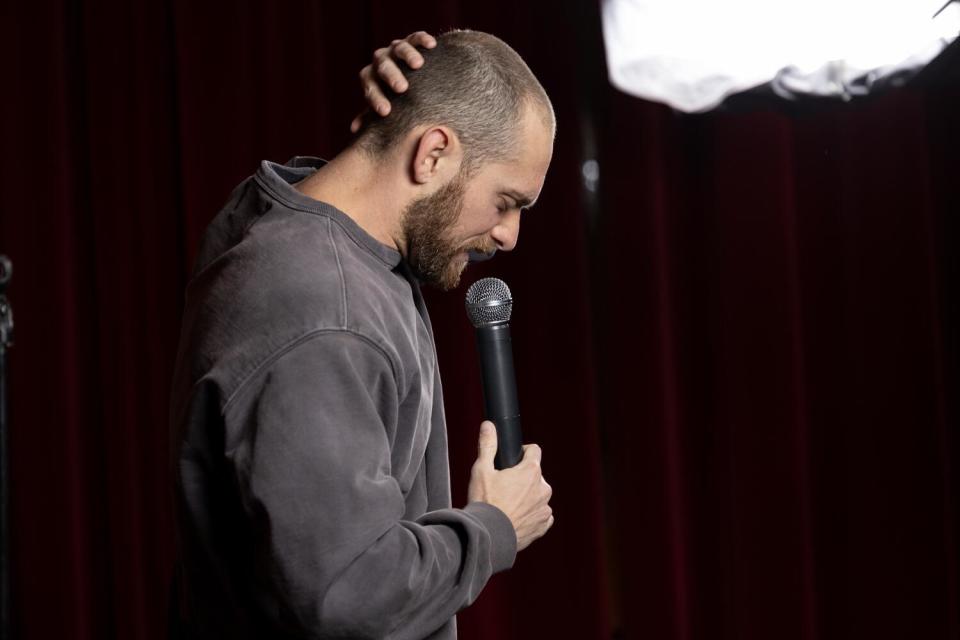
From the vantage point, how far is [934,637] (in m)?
2.05

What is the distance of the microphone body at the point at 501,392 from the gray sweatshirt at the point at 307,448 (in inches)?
3.8

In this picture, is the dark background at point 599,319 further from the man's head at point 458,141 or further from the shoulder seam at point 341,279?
the shoulder seam at point 341,279

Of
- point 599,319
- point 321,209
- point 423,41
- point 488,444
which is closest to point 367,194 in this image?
point 321,209

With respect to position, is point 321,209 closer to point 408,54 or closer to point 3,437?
point 408,54

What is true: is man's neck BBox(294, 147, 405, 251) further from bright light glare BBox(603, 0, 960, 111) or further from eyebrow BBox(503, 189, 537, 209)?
bright light glare BBox(603, 0, 960, 111)

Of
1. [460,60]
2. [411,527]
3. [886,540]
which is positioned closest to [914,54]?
[886,540]

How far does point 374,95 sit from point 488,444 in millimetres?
414

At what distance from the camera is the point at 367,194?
3.52 feet

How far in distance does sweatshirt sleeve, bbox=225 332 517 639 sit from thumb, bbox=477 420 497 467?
0.22 m

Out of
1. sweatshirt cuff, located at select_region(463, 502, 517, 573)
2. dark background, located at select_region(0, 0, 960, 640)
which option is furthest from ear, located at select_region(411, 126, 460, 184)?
dark background, located at select_region(0, 0, 960, 640)

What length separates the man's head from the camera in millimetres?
1074

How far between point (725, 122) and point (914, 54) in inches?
16.0

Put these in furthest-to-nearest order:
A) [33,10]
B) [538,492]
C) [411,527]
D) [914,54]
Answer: [33,10], [914,54], [538,492], [411,527]

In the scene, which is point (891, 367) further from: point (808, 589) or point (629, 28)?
point (629, 28)
